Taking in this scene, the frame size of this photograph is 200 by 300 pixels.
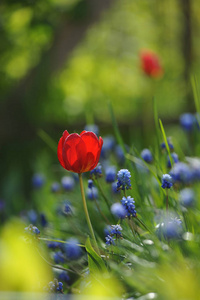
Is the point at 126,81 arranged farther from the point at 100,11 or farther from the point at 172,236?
the point at 172,236

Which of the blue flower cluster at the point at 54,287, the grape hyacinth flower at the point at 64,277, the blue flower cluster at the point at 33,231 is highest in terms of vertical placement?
the blue flower cluster at the point at 33,231

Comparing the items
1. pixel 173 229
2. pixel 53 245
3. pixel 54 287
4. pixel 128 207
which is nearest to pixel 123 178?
pixel 128 207

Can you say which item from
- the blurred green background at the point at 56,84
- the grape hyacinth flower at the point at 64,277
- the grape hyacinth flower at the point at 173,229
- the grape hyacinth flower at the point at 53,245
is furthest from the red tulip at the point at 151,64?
the grape hyacinth flower at the point at 173,229

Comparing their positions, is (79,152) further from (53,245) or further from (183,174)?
(53,245)

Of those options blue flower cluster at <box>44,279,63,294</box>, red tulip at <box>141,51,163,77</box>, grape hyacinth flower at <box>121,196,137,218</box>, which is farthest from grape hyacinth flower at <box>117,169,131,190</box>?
red tulip at <box>141,51,163,77</box>

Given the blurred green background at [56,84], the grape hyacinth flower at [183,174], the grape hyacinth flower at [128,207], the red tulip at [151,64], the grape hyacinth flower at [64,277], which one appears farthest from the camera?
the red tulip at [151,64]

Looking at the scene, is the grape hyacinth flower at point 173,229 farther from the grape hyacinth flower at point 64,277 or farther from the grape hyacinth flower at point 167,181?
the grape hyacinth flower at point 64,277
